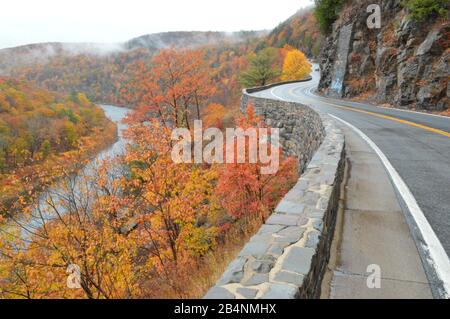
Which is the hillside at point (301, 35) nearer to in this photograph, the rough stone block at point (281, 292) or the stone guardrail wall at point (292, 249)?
the stone guardrail wall at point (292, 249)

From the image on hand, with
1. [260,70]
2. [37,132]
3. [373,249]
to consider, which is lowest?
[37,132]

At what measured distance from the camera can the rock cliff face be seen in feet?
54.5

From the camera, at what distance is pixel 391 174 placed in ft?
20.6

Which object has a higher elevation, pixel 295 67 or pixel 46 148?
pixel 295 67

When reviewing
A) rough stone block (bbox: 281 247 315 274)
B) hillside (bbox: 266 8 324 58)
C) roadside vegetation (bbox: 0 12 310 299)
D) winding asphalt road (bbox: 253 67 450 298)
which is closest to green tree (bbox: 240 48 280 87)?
Answer: roadside vegetation (bbox: 0 12 310 299)

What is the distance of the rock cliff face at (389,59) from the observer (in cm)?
1662

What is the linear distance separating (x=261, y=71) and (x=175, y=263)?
3477 cm

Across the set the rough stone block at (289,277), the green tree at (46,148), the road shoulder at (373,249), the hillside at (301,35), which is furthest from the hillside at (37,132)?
the hillside at (301,35)

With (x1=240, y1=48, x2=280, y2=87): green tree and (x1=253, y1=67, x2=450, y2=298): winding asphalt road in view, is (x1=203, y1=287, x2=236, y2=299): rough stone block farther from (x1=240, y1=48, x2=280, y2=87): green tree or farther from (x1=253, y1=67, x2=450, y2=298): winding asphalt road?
(x1=240, y1=48, x2=280, y2=87): green tree

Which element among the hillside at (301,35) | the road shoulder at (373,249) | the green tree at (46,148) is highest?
the hillside at (301,35)

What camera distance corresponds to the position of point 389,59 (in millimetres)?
21000

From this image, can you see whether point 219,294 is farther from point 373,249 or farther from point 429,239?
point 429,239

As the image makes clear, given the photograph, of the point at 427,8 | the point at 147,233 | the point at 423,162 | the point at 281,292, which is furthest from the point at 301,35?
the point at 281,292
